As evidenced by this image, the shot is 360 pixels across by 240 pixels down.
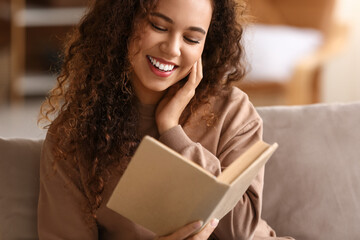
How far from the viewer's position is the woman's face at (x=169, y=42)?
1.59 m

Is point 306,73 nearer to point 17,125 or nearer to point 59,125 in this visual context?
point 17,125

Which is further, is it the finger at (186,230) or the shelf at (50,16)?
the shelf at (50,16)

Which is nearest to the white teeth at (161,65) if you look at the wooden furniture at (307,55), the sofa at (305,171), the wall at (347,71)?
the sofa at (305,171)

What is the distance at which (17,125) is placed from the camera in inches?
185

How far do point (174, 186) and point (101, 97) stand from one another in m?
0.43

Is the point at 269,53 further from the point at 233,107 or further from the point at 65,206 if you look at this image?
the point at 65,206

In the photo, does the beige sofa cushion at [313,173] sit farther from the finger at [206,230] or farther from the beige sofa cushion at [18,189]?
the beige sofa cushion at [18,189]

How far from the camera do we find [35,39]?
223 inches

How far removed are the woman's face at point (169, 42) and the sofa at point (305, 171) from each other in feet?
1.35

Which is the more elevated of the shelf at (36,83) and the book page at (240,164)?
the book page at (240,164)

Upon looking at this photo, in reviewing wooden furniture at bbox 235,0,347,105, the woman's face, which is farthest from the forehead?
wooden furniture at bbox 235,0,347,105

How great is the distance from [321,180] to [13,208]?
2.69 ft

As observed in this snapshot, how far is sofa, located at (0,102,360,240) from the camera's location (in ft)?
6.01

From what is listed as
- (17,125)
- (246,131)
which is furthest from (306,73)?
(246,131)
